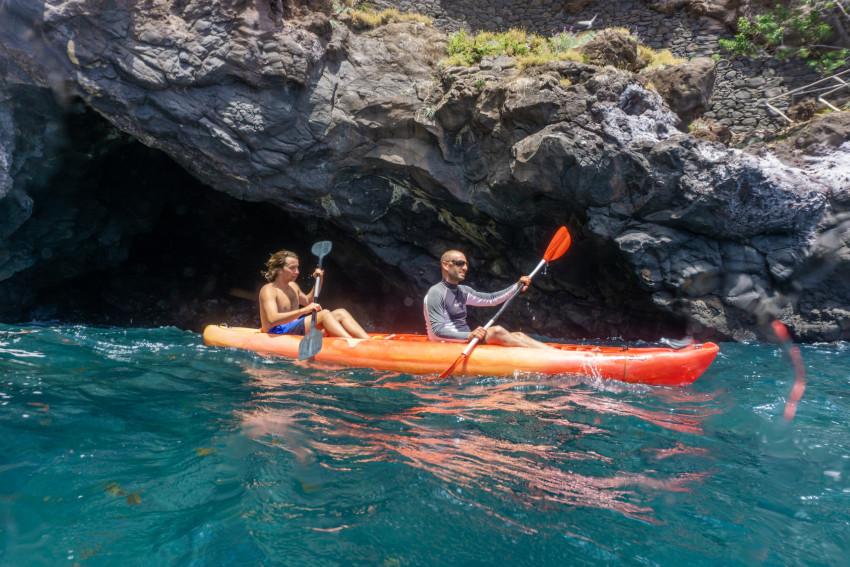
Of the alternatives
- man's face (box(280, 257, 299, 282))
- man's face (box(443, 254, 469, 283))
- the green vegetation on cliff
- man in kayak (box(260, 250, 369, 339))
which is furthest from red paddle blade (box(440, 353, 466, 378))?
the green vegetation on cliff

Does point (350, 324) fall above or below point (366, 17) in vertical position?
below

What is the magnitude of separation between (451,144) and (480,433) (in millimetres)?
5332

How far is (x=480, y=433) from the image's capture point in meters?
2.98

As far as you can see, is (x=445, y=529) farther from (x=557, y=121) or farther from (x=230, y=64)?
(x=230, y=64)

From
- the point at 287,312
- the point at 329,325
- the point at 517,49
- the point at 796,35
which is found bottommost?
the point at 329,325

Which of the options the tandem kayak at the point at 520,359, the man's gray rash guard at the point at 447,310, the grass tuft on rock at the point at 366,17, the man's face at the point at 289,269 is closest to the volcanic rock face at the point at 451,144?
the grass tuft on rock at the point at 366,17

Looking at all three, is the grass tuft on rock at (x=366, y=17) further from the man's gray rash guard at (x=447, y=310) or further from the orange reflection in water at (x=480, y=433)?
the orange reflection in water at (x=480, y=433)

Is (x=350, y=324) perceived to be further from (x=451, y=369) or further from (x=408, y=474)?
(x=408, y=474)

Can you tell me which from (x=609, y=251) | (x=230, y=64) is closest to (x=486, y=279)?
(x=609, y=251)

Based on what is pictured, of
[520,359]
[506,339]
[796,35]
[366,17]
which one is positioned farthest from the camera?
[796,35]

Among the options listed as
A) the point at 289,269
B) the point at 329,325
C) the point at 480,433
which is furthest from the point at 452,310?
the point at 480,433

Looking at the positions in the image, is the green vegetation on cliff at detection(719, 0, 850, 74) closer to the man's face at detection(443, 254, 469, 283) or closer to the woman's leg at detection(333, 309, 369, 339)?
the man's face at detection(443, 254, 469, 283)

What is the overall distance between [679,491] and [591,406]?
1.28 meters

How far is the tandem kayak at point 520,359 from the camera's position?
430cm
